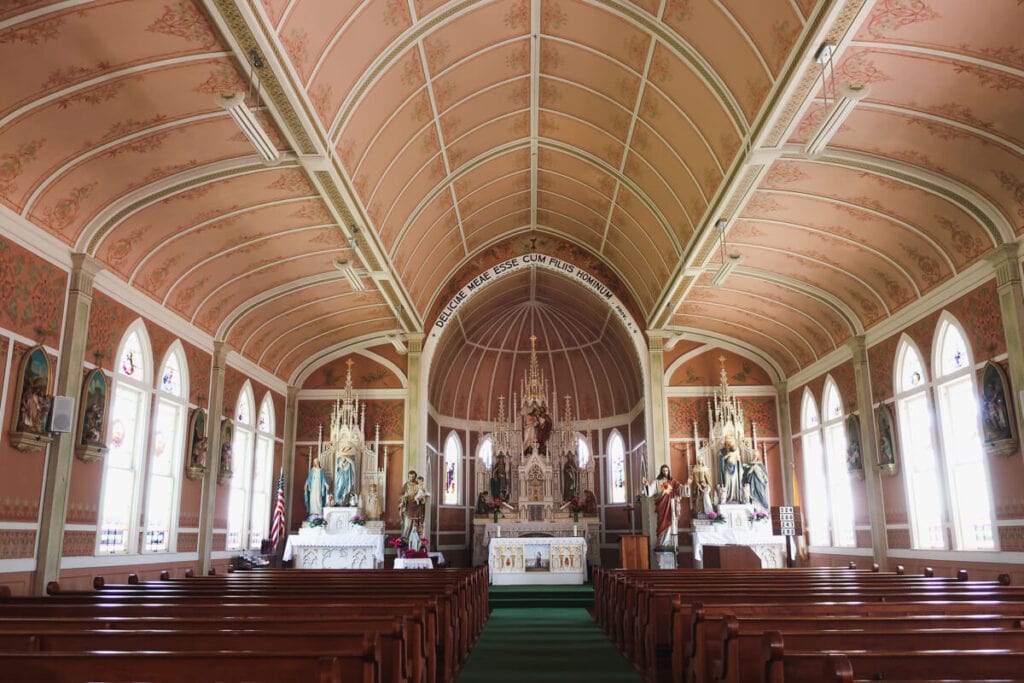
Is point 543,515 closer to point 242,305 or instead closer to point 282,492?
point 282,492

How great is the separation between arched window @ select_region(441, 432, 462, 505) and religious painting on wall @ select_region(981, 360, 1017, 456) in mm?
16618

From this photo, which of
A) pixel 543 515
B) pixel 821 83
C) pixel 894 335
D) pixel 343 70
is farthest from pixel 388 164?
pixel 543 515

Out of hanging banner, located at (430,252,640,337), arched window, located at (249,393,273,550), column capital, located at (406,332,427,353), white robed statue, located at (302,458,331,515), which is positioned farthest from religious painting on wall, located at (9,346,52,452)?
hanging banner, located at (430,252,640,337)

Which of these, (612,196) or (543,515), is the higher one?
(612,196)

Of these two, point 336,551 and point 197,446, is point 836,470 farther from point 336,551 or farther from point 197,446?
point 197,446

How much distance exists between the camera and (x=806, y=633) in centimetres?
490

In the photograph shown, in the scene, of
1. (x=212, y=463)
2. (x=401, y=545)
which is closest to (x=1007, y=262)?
(x=401, y=545)

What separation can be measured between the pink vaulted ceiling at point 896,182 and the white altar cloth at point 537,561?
7229 mm

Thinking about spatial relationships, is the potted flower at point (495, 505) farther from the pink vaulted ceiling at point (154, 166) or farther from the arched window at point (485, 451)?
the pink vaulted ceiling at point (154, 166)

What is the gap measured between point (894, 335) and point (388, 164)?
10432mm

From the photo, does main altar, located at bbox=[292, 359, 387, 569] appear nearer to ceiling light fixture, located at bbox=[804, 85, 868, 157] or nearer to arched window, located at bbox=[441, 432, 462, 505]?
arched window, located at bbox=[441, 432, 462, 505]

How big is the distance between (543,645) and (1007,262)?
346 inches

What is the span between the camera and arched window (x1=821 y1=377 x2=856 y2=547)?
62.0 feet

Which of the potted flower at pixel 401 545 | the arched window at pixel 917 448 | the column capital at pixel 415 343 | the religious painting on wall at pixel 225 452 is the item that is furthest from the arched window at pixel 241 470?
the arched window at pixel 917 448
